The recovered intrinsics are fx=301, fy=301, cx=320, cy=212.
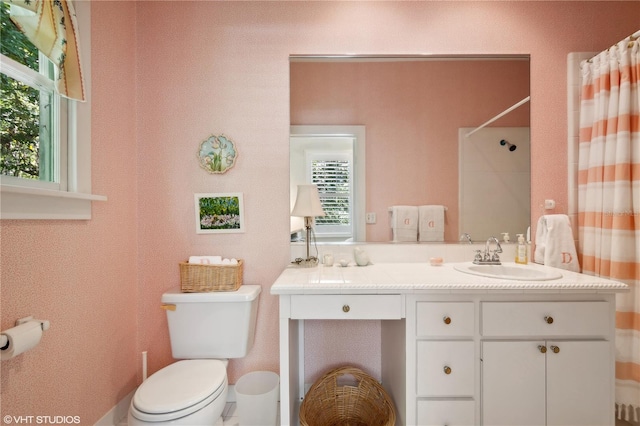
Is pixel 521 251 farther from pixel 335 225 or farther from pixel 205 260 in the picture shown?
pixel 205 260

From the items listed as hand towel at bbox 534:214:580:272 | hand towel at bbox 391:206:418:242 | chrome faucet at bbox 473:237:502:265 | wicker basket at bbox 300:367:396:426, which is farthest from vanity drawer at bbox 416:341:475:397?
hand towel at bbox 534:214:580:272

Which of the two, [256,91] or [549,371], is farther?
[256,91]

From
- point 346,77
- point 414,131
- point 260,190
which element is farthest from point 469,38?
point 260,190

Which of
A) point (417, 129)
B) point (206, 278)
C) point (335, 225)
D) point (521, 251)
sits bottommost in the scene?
point (206, 278)

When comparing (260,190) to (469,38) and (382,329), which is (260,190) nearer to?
(382,329)

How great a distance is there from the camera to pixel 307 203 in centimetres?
174

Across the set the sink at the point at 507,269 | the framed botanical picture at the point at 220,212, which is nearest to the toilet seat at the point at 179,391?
the framed botanical picture at the point at 220,212

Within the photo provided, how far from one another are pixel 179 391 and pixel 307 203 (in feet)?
3.49

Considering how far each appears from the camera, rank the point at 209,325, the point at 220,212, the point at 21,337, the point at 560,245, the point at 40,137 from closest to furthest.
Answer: the point at 21,337 < the point at 40,137 < the point at 209,325 < the point at 560,245 < the point at 220,212

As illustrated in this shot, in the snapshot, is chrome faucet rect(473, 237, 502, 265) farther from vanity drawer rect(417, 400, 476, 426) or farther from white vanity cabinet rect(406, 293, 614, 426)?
vanity drawer rect(417, 400, 476, 426)

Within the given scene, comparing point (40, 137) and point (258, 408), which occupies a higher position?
point (40, 137)

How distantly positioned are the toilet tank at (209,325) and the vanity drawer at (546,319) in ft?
3.81

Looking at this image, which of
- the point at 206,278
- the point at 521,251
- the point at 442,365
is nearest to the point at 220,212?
the point at 206,278

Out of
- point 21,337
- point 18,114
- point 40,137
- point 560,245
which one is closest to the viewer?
point 21,337
